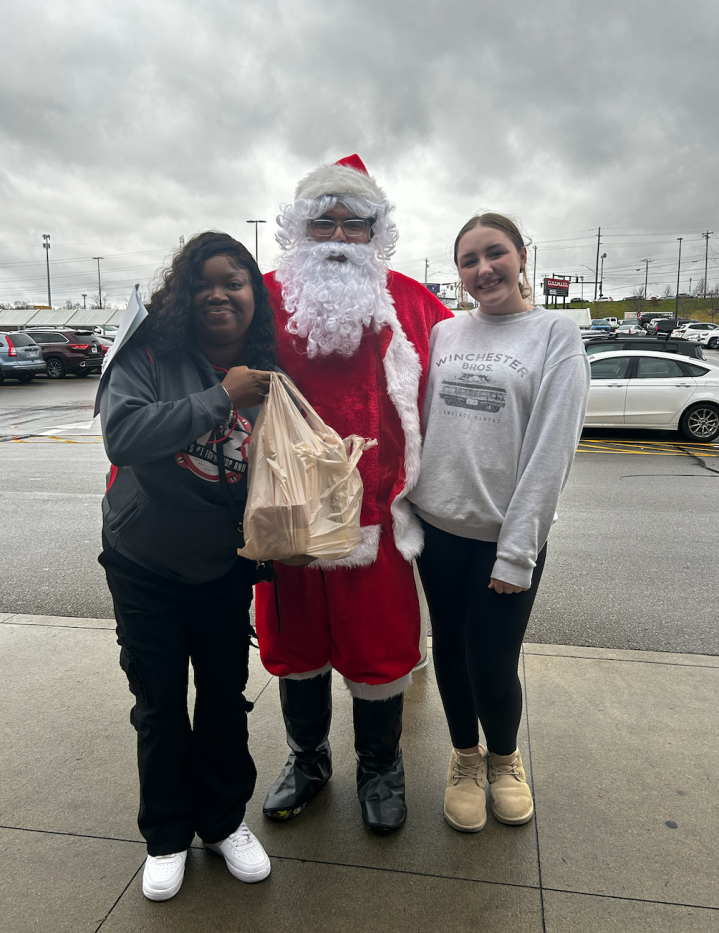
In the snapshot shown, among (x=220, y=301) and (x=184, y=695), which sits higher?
(x=220, y=301)

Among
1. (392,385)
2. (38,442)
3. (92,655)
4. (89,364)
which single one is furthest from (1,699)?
(89,364)

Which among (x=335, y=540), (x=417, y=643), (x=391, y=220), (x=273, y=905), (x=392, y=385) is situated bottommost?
(x=273, y=905)

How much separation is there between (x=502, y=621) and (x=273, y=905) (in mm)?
1021

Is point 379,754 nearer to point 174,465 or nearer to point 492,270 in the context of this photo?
point 174,465

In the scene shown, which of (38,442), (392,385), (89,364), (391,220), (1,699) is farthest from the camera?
(89,364)

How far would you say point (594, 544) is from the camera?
18.1 feet

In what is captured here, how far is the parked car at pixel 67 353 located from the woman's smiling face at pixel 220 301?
22.4 metres

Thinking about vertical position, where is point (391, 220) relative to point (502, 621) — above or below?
above

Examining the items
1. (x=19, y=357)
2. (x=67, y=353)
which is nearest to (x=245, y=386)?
(x=19, y=357)

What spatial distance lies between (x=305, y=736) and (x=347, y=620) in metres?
0.50

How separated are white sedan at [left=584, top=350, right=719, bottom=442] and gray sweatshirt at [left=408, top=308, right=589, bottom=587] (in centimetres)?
889

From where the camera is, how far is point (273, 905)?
6.13 ft

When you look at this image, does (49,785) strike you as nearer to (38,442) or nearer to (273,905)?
(273,905)

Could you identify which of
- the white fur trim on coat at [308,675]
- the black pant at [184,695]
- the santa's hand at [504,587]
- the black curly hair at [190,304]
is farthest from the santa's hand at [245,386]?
the white fur trim on coat at [308,675]
